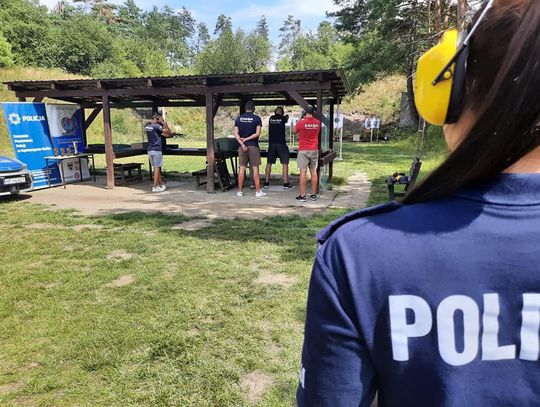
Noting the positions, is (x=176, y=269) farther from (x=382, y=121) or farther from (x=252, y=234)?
(x=382, y=121)

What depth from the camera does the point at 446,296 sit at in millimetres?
710

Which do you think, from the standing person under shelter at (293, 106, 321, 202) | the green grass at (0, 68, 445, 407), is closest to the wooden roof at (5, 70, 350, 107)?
the standing person under shelter at (293, 106, 321, 202)

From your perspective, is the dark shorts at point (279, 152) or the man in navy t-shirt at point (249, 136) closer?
the man in navy t-shirt at point (249, 136)

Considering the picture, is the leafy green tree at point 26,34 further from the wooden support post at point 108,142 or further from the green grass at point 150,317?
the green grass at point 150,317

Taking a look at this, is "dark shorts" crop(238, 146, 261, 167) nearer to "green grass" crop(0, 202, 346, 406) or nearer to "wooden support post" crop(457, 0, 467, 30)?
"green grass" crop(0, 202, 346, 406)

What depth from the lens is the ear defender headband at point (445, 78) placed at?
741 mm

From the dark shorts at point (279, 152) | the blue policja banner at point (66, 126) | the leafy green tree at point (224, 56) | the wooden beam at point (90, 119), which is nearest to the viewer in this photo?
the dark shorts at point (279, 152)

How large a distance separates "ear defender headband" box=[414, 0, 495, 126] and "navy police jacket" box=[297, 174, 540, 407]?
0.17 meters

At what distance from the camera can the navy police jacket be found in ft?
2.31

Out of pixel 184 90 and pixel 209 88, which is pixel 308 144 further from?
pixel 184 90

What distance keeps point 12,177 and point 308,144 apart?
6.45 metres

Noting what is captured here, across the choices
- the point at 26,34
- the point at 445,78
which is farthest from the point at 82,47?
the point at 445,78

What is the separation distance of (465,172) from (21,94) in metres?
13.6

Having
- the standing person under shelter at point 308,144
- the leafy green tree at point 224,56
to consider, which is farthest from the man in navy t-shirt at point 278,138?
the leafy green tree at point 224,56
